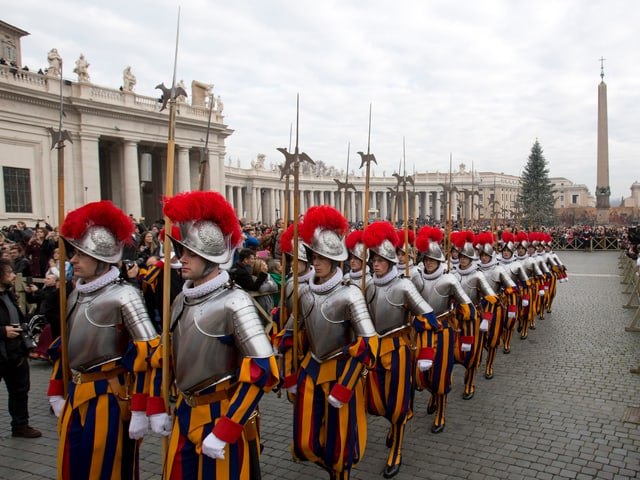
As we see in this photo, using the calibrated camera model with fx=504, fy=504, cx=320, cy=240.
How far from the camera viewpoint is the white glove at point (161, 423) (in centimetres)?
345

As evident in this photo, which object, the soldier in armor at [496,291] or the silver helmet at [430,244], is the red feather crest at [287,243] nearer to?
the silver helmet at [430,244]

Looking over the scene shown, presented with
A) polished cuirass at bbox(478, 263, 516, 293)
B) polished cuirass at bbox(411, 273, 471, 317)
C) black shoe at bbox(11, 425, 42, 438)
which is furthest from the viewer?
polished cuirass at bbox(478, 263, 516, 293)

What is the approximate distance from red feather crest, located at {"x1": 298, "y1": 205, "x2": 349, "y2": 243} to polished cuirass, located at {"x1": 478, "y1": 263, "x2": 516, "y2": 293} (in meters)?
5.19

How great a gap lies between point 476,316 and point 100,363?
5707 mm

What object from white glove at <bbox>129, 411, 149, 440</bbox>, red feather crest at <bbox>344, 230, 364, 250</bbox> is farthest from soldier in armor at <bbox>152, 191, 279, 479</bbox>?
red feather crest at <bbox>344, 230, 364, 250</bbox>

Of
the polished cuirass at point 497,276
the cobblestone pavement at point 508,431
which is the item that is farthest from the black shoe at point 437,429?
the polished cuirass at point 497,276

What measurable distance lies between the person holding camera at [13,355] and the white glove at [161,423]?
3293mm

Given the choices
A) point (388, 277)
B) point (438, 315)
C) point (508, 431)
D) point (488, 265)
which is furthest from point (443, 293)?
point (488, 265)

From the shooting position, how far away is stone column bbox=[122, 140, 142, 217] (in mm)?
34188

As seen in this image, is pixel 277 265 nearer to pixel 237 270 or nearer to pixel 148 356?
pixel 237 270

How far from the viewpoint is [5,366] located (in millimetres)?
5934

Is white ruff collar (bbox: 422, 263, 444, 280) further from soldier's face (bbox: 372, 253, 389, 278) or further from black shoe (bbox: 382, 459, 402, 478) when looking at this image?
black shoe (bbox: 382, 459, 402, 478)

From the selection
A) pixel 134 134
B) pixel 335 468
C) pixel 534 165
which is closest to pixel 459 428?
pixel 335 468

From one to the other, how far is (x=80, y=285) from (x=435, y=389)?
14.7 feet
